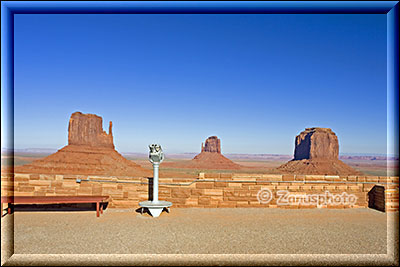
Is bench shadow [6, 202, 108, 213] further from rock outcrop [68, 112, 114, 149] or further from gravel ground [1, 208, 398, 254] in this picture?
rock outcrop [68, 112, 114, 149]

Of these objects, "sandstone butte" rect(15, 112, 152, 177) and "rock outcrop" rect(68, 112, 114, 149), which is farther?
"rock outcrop" rect(68, 112, 114, 149)

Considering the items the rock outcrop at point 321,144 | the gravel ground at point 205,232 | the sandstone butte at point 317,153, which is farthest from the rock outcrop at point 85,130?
the gravel ground at point 205,232

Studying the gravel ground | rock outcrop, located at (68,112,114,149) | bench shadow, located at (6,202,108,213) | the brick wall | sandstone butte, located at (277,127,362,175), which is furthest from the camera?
sandstone butte, located at (277,127,362,175)

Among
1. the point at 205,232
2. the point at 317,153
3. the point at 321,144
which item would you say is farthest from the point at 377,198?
the point at 321,144

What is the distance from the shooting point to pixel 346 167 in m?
71.6

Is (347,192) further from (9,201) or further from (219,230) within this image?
(9,201)

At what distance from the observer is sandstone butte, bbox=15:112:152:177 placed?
198 ft

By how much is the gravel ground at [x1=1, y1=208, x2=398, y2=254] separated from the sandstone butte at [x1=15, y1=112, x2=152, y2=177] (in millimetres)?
52013

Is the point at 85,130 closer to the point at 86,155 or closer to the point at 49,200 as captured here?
the point at 86,155

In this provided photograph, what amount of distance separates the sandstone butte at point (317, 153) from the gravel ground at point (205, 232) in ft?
207

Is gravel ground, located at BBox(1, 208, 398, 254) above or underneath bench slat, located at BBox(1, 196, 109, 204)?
underneath

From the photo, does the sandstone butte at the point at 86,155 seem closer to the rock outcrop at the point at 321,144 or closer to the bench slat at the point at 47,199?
the rock outcrop at the point at 321,144

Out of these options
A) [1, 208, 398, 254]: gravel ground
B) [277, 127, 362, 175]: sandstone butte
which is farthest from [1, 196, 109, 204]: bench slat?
[277, 127, 362, 175]: sandstone butte

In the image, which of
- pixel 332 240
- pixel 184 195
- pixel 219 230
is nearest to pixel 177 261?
pixel 219 230
